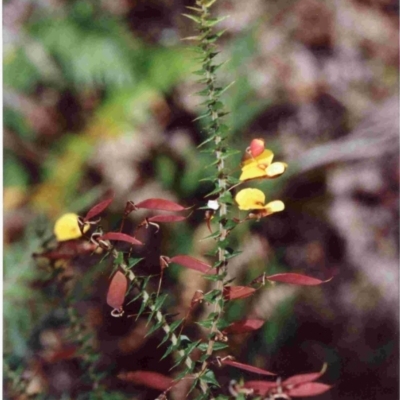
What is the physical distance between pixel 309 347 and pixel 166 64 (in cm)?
52

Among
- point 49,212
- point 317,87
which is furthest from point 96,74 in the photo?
point 317,87

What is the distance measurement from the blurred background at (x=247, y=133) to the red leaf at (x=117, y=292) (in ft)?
1.56

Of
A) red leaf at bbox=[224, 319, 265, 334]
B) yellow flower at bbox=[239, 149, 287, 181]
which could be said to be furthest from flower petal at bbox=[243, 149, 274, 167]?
red leaf at bbox=[224, 319, 265, 334]

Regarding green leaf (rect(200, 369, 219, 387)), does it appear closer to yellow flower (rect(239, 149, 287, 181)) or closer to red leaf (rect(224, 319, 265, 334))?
red leaf (rect(224, 319, 265, 334))

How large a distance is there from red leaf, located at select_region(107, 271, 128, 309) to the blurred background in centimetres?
47

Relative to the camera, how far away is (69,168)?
955 mm

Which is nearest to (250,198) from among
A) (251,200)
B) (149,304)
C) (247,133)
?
(251,200)

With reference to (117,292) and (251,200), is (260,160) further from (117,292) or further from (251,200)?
(117,292)

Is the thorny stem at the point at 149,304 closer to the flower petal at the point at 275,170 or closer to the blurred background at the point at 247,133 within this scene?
the flower petal at the point at 275,170

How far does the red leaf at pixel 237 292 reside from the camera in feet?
1.30

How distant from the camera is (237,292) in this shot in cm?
40

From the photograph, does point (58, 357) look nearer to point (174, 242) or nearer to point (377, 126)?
point (174, 242)

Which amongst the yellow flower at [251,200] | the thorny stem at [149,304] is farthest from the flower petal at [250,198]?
the thorny stem at [149,304]

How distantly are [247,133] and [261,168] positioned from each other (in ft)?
1.75
